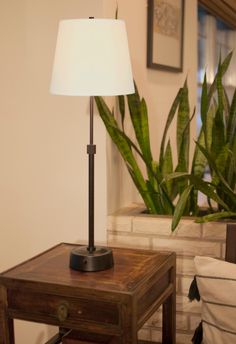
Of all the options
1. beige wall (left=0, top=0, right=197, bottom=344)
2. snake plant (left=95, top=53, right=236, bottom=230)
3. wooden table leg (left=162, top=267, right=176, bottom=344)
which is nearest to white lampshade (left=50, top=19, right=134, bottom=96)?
snake plant (left=95, top=53, right=236, bottom=230)

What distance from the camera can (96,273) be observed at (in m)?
1.63

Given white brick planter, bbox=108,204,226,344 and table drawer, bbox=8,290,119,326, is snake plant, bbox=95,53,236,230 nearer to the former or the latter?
white brick planter, bbox=108,204,226,344

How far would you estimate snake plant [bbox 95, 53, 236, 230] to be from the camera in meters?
1.91

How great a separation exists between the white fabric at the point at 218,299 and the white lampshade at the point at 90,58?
0.64 metres

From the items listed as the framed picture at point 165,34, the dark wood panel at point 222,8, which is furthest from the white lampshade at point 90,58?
the dark wood panel at point 222,8

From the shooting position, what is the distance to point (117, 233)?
83.6 inches

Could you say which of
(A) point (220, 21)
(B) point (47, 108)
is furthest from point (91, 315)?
(A) point (220, 21)

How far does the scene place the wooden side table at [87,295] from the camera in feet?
4.81

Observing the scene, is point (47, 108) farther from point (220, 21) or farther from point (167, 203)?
point (220, 21)

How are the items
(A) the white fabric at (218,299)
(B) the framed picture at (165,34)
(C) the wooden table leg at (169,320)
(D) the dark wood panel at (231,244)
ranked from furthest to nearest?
(B) the framed picture at (165,34)
(C) the wooden table leg at (169,320)
(D) the dark wood panel at (231,244)
(A) the white fabric at (218,299)

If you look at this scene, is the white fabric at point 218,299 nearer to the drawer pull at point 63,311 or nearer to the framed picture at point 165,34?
the drawer pull at point 63,311

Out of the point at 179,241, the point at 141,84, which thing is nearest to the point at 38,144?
the point at 141,84

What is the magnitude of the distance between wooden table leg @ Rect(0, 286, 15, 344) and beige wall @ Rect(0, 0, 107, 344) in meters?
0.60

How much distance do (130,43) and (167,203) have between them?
2.44 feet
